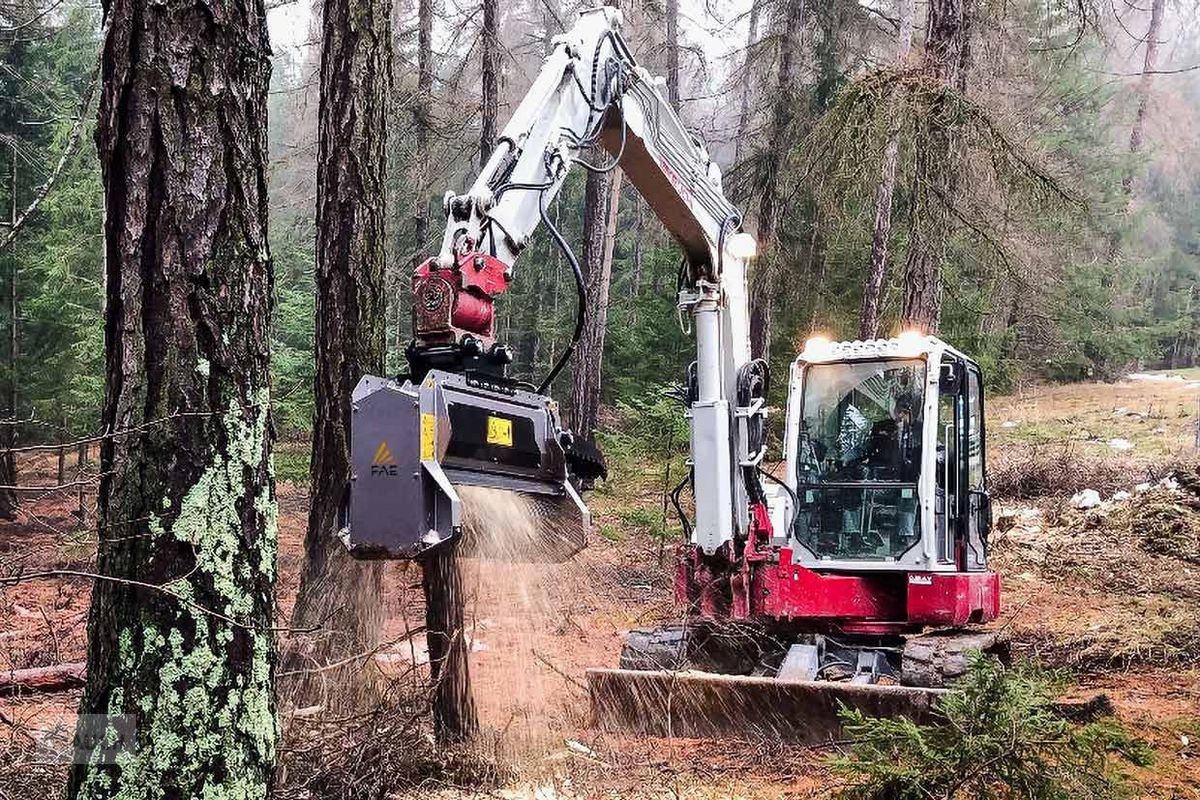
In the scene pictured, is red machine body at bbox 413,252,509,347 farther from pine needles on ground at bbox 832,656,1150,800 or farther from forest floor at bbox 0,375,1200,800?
pine needles on ground at bbox 832,656,1150,800

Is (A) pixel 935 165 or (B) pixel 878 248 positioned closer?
(A) pixel 935 165

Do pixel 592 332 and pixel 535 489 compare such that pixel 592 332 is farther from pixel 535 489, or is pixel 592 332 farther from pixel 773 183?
pixel 535 489

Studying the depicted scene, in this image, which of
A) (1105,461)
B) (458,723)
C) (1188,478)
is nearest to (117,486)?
(458,723)

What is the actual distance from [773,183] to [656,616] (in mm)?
8089

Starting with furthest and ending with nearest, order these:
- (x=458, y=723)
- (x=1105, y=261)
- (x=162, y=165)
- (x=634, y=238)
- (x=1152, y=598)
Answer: (x=634, y=238) → (x=1105, y=261) → (x=1152, y=598) → (x=458, y=723) → (x=162, y=165)

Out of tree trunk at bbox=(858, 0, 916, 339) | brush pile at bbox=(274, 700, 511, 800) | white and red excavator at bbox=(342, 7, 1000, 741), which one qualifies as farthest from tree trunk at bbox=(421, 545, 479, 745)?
tree trunk at bbox=(858, 0, 916, 339)

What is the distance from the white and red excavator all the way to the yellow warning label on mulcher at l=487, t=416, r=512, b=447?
1 centimetres

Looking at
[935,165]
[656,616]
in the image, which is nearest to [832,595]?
[656,616]

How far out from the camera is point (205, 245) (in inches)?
111

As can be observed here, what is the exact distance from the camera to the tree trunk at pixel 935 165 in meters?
9.05

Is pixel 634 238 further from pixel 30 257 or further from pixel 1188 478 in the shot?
pixel 1188 478

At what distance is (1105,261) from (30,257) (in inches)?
979

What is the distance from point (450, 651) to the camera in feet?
15.5

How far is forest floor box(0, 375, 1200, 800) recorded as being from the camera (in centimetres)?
475
